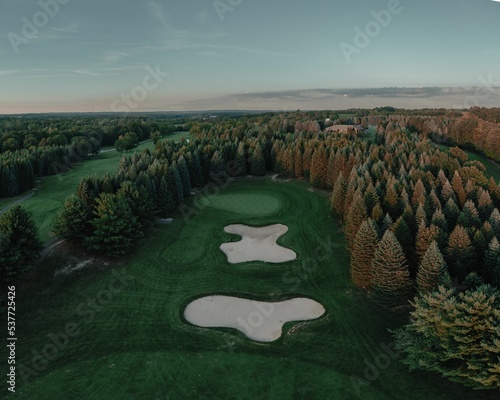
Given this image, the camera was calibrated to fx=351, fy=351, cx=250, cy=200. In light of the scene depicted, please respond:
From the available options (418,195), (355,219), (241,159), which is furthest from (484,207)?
(241,159)

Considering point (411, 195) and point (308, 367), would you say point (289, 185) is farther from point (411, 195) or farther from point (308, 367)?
point (308, 367)

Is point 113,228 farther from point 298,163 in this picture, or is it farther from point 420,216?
point 298,163

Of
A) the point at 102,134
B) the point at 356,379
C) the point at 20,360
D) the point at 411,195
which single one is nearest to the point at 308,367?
the point at 356,379

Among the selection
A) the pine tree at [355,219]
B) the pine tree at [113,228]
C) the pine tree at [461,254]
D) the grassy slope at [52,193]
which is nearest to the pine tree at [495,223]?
the pine tree at [461,254]

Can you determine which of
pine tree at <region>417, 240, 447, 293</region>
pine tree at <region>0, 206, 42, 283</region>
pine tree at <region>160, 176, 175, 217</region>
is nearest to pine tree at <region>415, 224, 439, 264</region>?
pine tree at <region>417, 240, 447, 293</region>

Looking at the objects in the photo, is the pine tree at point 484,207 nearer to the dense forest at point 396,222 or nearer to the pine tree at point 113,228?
the dense forest at point 396,222

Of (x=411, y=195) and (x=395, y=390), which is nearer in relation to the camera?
(x=395, y=390)

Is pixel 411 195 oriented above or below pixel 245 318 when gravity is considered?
above
